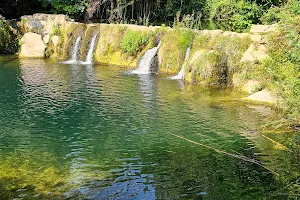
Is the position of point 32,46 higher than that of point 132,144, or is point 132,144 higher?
point 32,46

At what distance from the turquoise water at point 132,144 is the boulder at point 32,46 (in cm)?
743

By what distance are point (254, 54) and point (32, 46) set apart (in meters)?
14.2

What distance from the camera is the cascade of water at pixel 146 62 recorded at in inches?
853

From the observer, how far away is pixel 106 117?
13.6m

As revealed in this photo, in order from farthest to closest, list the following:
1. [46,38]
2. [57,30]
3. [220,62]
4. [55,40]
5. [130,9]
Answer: [130,9] < [46,38] < [57,30] < [55,40] < [220,62]

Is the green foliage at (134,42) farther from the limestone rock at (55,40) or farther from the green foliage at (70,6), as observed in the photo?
the green foliage at (70,6)

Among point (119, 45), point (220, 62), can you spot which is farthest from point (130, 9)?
point (220, 62)

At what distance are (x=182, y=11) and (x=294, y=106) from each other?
21.8 m

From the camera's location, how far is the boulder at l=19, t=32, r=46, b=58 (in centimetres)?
2555

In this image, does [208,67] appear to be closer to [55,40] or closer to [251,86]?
[251,86]

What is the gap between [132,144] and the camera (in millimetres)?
11258

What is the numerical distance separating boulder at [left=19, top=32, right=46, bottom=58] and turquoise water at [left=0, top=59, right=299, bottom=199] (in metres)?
7.43

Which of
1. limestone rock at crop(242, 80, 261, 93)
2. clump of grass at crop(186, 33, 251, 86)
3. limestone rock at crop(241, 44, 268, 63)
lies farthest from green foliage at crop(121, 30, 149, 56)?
limestone rock at crop(242, 80, 261, 93)

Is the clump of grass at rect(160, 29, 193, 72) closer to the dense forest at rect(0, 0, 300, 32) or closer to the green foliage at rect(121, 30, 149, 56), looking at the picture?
the green foliage at rect(121, 30, 149, 56)
